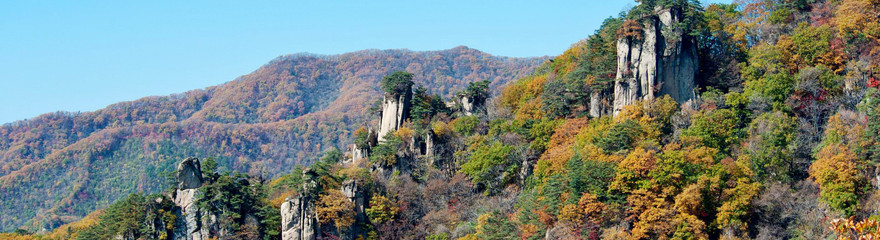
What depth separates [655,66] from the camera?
60.9 m

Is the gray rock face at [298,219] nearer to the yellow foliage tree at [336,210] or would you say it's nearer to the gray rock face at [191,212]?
the yellow foliage tree at [336,210]

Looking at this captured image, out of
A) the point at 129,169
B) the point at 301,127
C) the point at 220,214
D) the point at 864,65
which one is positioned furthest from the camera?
the point at 301,127

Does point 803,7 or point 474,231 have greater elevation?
point 803,7

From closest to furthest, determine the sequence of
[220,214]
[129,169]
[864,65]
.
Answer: [864,65] → [220,214] → [129,169]

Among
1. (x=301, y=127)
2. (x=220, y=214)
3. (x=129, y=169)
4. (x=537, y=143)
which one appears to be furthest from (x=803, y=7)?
(x=301, y=127)

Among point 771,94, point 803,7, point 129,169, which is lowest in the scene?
point 129,169

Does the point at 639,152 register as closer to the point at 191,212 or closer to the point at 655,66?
the point at 655,66

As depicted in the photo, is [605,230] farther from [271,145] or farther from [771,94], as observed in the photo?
[271,145]

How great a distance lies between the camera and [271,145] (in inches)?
7313

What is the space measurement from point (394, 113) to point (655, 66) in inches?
889

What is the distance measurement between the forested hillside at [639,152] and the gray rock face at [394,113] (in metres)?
0.17

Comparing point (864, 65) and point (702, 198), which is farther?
point (864, 65)

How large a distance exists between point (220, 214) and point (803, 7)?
142 feet

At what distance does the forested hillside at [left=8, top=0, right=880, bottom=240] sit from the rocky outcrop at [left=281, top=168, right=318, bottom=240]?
98mm
